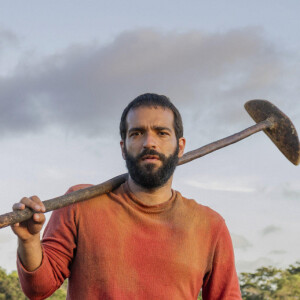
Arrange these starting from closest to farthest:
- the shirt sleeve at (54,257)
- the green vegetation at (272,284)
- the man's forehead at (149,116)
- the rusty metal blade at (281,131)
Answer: the shirt sleeve at (54,257)
the man's forehead at (149,116)
the rusty metal blade at (281,131)
the green vegetation at (272,284)

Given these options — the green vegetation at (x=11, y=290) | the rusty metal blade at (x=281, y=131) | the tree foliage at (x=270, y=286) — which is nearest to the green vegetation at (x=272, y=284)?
the tree foliage at (x=270, y=286)

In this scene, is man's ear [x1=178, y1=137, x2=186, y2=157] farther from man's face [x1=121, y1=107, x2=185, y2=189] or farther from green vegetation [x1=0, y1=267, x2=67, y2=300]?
green vegetation [x1=0, y1=267, x2=67, y2=300]

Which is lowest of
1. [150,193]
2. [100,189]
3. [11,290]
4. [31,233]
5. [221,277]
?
[221,277]

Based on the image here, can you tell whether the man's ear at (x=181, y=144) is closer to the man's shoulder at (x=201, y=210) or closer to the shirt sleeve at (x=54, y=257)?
the man's shoulder at (x=201, y=210)

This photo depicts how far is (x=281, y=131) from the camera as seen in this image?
5219mm

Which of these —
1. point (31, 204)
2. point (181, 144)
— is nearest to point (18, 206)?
point (31, 204)

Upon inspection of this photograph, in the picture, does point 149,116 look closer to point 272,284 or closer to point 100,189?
A: point 100,189

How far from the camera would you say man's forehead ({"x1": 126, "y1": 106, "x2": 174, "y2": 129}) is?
12.6 ft

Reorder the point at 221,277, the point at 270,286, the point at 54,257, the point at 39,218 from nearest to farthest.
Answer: the point at 39,218, the point at 54,257, the point at 221,277, the point at 270,286

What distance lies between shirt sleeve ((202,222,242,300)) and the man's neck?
20.6 inches

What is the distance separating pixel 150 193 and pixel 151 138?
0.39 meters

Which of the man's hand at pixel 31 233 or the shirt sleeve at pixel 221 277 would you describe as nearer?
the man's hand at pixel 31 233

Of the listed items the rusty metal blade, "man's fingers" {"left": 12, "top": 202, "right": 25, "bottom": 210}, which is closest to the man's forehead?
"man's fingers" {"left": 12, "top": 202, "right": 25, "bottom": 210}

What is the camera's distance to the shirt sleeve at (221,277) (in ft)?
13.3
